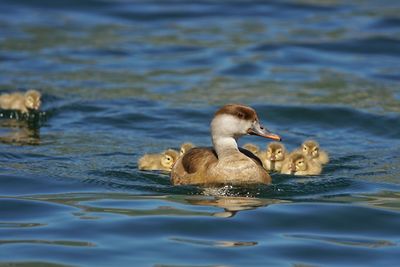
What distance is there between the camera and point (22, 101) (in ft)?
51.8

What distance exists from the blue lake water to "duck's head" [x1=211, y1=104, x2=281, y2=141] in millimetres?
626

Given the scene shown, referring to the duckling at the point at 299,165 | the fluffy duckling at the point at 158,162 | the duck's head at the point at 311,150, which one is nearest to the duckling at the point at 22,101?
the fluffy duckling at the point at 158,162

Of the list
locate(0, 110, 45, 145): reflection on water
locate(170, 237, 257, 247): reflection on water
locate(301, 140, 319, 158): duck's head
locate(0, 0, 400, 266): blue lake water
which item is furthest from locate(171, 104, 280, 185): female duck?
locate(0, 110, 45, 145): reflection on water

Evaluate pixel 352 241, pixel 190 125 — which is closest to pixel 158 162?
pixel 190 125

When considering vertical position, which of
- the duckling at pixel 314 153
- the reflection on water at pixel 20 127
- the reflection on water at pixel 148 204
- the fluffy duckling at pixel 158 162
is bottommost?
the reflection on water at pixel 148 204

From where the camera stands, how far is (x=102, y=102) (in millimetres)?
16750

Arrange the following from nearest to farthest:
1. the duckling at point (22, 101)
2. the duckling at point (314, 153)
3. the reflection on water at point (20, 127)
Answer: the duckling at point (314, 153) → the reflection on water at point (20, 127) → the duckling at point (22, 101)

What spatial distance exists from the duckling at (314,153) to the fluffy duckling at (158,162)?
5.03 ft

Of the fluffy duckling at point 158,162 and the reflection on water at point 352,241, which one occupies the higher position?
the fluffy duckling at point 158,162

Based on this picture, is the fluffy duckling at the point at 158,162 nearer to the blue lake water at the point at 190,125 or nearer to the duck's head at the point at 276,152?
the blue lake water at the point at 190,125

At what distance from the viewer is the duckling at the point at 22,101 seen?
15562 mm

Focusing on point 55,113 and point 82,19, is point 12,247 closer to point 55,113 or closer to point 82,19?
point 55,113

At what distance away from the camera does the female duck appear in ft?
37.0

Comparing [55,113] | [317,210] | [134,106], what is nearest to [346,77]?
[134,106]
